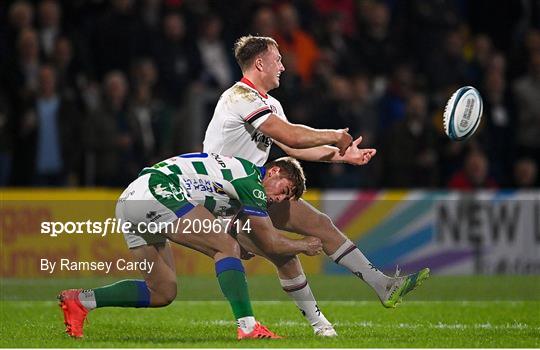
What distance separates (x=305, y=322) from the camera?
1073cm

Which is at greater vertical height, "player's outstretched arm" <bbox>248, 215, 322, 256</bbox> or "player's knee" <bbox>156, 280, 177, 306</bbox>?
"player's outstretched arm" <bbox>248, 215, 322, 256</bbox>

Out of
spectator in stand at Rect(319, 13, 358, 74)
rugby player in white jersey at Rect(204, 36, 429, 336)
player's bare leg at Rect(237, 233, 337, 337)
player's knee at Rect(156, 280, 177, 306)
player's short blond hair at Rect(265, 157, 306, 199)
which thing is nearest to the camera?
player's knee at Rect(156, 280, 177, 306)

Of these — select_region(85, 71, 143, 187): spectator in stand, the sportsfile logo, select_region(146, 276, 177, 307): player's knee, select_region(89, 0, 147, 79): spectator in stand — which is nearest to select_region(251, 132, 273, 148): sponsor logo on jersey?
select_region(146, 276, 177, 307): player's knee

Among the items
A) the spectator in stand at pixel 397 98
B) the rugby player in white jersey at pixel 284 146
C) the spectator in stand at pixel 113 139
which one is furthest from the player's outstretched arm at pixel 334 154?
the spectator in stand at pixel 397 98

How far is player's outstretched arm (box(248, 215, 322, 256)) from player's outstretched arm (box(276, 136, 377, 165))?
0.65 m

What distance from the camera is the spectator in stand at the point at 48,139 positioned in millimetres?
15516

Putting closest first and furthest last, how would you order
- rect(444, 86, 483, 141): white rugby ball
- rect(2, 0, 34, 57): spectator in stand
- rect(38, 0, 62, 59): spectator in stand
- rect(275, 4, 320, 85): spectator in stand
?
rect(444, 86, 483, 141): white rugby ball, rect(2, 0, 34, 57): spectator in stand, rect(38, 0, 62, 59): spectator in stand, rect(275, 4, 320, 85): spectator in stand

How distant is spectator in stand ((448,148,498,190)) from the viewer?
16.5 m

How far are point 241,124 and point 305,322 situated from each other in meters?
2.22

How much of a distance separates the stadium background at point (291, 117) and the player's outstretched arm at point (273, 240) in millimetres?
6169

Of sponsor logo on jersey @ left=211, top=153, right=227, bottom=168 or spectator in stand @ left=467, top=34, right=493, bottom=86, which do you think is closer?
sponsor logo on jersey @ left=211, top=153, right=227, bottom=168

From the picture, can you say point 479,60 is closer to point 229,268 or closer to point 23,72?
point 23,72

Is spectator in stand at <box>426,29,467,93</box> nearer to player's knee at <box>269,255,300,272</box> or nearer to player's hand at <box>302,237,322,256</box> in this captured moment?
player's knee at <box>269,255,300,272</box>

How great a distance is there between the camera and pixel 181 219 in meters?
8.99
